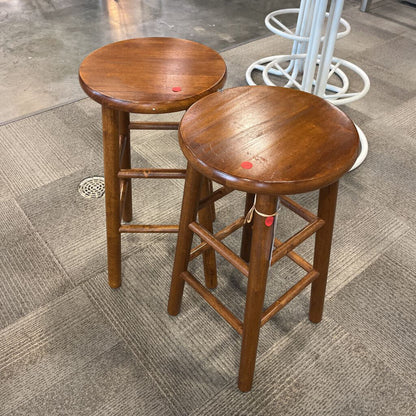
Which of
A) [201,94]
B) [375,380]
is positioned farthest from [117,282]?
[375,380]

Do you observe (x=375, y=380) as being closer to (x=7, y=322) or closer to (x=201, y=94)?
(x=201, y=94)

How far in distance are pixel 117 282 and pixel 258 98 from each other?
92 cm

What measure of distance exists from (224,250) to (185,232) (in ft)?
0.53

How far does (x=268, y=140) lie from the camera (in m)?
1.03

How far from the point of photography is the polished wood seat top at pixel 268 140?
936 mm

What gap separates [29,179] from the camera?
7.28 feet

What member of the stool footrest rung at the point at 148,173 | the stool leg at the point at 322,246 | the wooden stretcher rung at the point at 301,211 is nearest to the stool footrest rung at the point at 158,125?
the stool footrest rung at the point at 148,173

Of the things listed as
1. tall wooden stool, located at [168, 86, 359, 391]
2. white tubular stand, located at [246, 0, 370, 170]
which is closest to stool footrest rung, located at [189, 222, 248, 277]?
tall wooden stool, located at [168, 86, 359, 391]

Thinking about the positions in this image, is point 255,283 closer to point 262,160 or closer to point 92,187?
point 262,160

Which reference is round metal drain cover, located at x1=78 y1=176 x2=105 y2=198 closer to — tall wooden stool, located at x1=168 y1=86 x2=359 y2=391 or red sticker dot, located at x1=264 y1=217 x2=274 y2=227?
tall wooden stool, located at x1=168 y1=86 x2=359 y2=391

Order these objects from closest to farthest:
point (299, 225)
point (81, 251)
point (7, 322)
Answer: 1. point (7, 322)
2. point (81, 251)
3. point (299, 225)

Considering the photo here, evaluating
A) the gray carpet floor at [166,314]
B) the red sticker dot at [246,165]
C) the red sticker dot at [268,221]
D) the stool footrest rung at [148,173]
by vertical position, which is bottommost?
the gray carpet floor at [166,314]

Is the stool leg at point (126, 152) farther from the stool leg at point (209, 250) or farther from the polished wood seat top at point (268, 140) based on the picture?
the polished wood seat top at point (268, 140)

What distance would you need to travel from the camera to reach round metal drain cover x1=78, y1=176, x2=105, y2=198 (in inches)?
83.8
